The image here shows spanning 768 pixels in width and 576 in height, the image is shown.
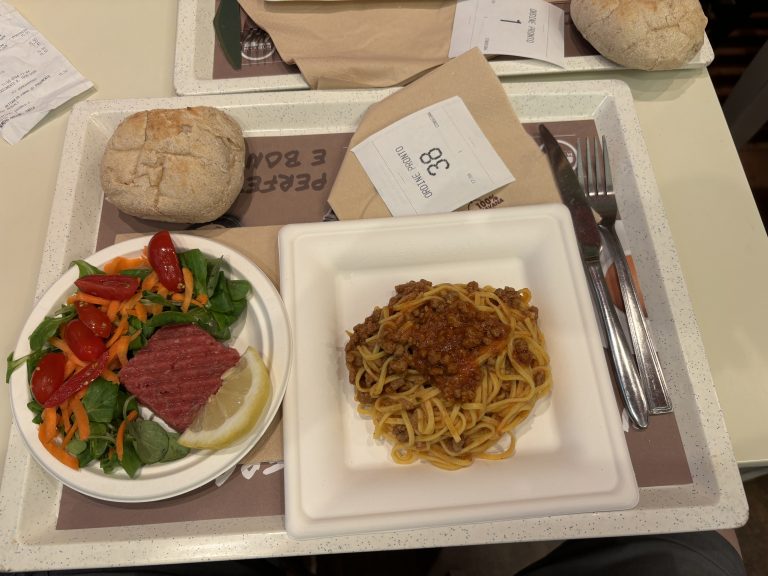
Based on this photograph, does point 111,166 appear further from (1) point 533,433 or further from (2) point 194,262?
(1) point 533,433

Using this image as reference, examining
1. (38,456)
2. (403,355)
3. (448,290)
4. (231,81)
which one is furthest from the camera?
(231,81)

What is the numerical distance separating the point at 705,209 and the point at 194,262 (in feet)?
5.81

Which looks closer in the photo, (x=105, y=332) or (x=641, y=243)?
(x=105, y=332)

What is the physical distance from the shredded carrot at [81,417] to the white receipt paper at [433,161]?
111cm

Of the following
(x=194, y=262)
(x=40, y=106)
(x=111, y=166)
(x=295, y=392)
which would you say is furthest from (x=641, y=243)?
(x=40, y=106)

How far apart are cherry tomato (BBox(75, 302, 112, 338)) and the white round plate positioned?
0.56 feet

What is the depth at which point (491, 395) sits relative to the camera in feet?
5.07

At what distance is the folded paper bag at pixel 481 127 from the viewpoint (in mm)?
1841

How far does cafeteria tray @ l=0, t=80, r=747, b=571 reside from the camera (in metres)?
1.47

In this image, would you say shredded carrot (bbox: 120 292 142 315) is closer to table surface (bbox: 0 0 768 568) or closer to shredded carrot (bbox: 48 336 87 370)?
shredded carrot (bbox: 48 336 87 370)

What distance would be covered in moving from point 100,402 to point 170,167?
742 millimetres

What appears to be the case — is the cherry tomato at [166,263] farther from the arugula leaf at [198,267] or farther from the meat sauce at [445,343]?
the meat sauce at [445,343]

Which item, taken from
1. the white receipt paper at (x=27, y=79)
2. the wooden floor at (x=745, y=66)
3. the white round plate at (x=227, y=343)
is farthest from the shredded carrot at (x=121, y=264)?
the wooden floor at (x=745, y=66)

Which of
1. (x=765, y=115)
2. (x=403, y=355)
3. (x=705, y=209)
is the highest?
(x=403, y=355)
